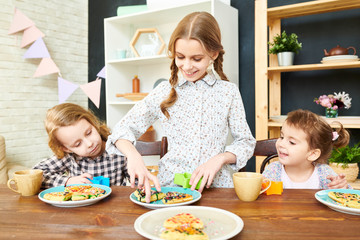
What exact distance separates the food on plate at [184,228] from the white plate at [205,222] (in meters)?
0.02

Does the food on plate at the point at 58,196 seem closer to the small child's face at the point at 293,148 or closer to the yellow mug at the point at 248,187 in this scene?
the yellow mug at the point at 248,187

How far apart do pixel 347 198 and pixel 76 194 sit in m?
0.81

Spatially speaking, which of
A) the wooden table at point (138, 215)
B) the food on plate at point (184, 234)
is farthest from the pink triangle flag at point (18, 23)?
the food on plate at point (184, 234)

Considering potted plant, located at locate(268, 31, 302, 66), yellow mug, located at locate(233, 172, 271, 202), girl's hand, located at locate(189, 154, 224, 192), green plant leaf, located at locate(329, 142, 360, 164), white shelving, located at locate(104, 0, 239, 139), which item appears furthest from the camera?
white shelving, located at locate(104, 0, 239, 139)

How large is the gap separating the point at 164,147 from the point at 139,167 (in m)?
0.66

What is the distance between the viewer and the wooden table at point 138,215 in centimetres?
74

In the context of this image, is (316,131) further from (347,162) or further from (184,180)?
(347,162)

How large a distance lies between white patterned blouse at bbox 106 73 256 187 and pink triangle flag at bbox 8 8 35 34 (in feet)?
7.95

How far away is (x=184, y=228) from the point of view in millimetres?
720

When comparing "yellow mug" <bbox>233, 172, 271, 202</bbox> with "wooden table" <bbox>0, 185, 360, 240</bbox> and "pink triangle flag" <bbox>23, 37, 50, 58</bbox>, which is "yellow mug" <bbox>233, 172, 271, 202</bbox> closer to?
"wooden table" <bbox>0, 185, 360, 240</bbox>

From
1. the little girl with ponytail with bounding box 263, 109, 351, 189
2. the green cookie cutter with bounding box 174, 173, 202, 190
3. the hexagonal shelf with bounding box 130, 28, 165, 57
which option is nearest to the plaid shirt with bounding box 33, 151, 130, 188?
the green cookie cutter with bounding box 174, 173, 202, 190

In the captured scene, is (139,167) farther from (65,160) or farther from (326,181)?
(326,181)

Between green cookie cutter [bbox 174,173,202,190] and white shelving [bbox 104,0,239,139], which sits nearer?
green cookie cutter [bbox 174,173,202,190]

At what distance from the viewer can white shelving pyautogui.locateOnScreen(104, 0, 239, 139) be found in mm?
2872
